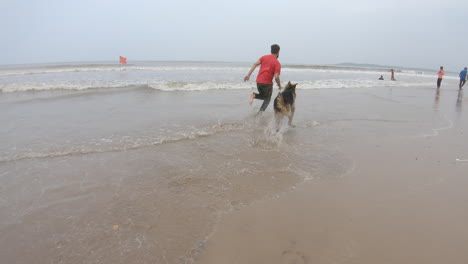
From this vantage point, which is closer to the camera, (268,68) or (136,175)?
(136,175)

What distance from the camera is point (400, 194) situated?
2.88 m

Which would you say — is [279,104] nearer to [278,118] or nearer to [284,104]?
[284,104]

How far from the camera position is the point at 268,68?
20.6ft

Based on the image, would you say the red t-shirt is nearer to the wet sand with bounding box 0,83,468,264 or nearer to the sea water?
the sea water

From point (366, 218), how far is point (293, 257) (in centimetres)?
99

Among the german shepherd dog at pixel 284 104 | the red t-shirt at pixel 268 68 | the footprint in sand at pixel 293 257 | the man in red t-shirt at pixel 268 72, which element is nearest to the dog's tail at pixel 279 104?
the german shepherd dog at pixel 284 104

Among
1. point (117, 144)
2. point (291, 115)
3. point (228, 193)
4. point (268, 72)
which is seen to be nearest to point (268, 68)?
point (268, 72)

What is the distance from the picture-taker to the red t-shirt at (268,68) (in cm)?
620

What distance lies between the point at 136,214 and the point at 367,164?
11.0 ft

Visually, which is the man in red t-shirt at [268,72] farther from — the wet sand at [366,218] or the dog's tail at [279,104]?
the wet sand at [366,218]

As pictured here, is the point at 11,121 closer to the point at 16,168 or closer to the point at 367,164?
the point at 16,168

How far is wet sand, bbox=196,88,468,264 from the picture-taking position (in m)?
1.97

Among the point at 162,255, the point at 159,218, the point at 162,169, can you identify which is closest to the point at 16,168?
the point at 162,169

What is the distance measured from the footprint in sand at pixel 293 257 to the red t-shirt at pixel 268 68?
16.2 feet
